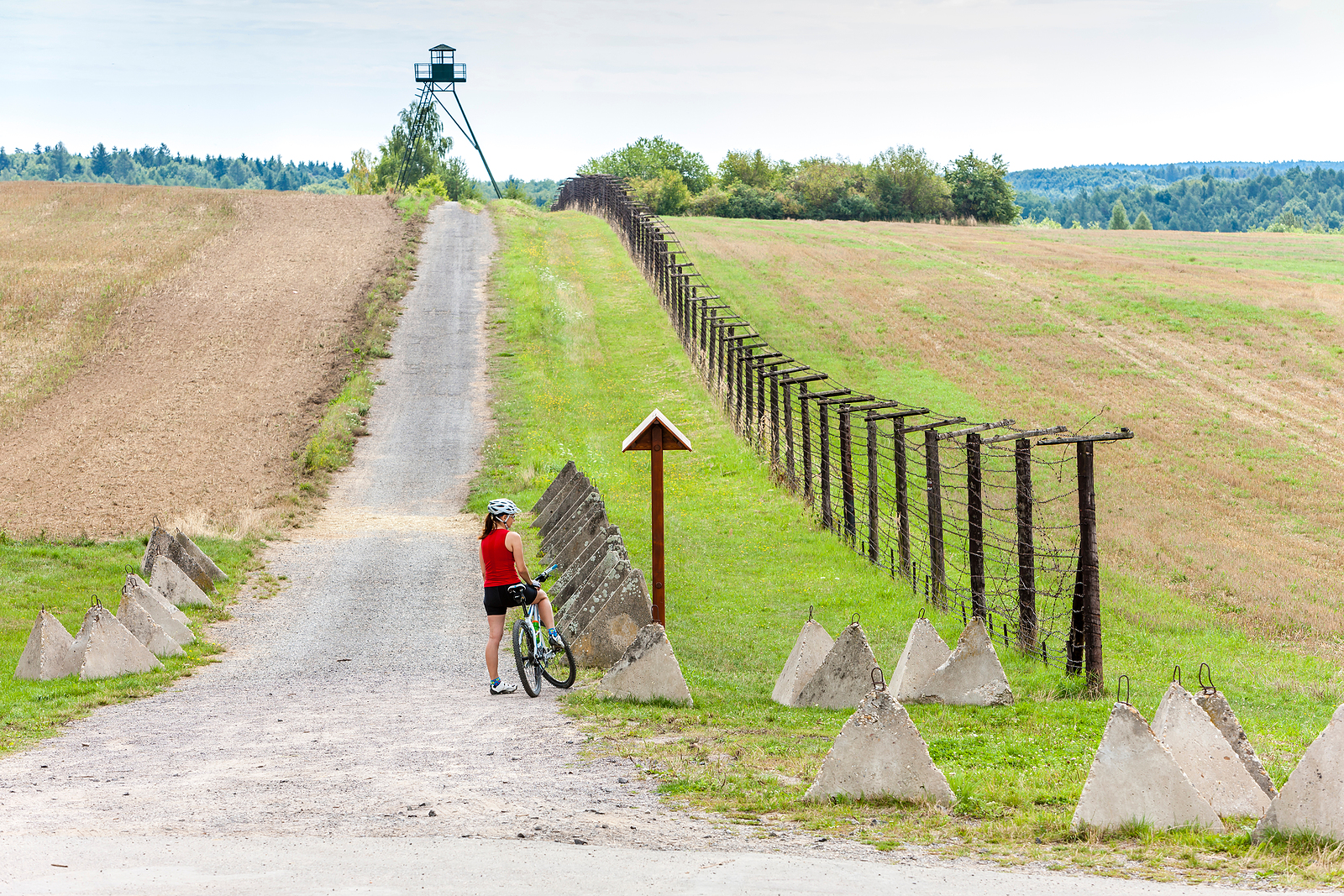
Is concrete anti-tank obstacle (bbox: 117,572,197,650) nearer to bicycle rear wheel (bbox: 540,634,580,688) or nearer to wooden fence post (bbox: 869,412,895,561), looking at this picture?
bicycle rear wheel (bbox: 540,634,580,688)

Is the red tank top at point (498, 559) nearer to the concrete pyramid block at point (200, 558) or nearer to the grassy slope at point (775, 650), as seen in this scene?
the grassy slope at point (775, 650)

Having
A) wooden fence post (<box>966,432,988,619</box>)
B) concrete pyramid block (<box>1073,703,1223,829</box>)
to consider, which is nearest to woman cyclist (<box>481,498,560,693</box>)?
wooden fence post (<box>966,432,988,619</box>)

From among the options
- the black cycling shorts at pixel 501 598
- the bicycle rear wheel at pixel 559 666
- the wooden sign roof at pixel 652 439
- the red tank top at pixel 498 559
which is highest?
the wooden sign roof at pixel 652 439

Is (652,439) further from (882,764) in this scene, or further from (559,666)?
(882,764)

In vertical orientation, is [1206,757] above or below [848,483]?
below

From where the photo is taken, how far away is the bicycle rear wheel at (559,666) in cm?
1161

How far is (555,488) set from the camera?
69.1 ft

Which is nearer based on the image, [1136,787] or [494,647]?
[1136,787]

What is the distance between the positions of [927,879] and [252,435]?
2452cm

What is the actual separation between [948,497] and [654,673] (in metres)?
14.2

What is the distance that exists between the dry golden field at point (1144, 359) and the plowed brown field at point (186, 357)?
1471 centimetres

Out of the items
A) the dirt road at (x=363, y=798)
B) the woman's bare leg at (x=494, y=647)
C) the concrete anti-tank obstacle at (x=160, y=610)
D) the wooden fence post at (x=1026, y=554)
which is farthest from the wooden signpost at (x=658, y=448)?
the concrete anti-tank obstacle at (x=160, y=610)

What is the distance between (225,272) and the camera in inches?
1887

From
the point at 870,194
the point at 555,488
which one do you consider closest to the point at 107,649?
the point at 555,488
